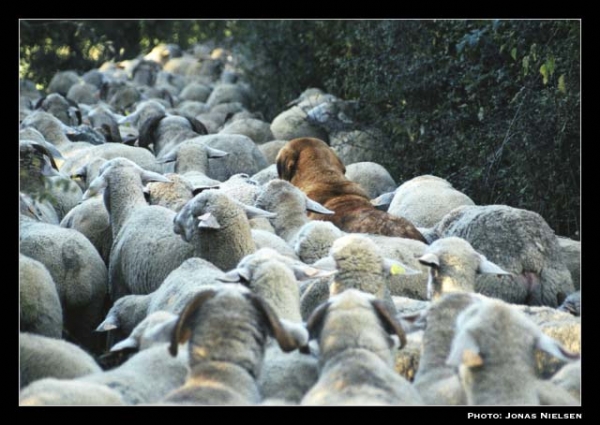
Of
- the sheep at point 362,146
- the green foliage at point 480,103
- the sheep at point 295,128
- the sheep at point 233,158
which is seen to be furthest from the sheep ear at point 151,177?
the sheep at point 295,128

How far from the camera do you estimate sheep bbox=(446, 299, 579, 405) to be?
4.91m

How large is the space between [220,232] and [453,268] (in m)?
1.90

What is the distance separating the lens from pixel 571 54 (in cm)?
959

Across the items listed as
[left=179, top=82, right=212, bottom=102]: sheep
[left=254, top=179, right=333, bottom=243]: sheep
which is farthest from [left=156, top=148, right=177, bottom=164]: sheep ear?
[left=179, top=82, right=212, bottom=102]: sheep

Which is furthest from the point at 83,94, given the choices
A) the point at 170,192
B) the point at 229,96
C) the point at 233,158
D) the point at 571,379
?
the point at 571,379

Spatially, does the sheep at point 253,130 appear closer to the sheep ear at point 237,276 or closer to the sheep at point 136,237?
the sheep at point 136,237

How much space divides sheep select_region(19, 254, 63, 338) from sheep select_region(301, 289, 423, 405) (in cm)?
205

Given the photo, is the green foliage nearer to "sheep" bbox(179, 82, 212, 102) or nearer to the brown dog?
the brown dog

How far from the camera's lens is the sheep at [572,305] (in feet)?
23.7

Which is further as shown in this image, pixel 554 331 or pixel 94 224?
pixel 94 224

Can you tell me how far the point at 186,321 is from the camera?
5.41 meters
